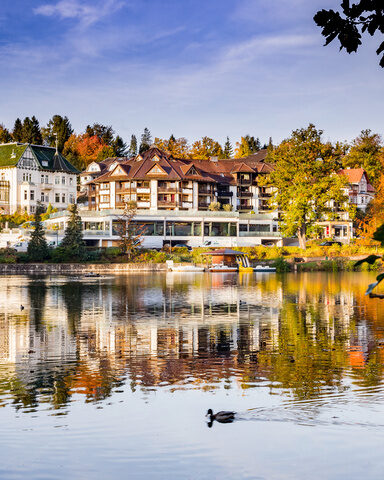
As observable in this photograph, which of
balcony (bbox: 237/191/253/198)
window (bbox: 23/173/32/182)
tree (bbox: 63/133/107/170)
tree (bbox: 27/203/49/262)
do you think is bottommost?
tree (bbox: 27/203/49/262)

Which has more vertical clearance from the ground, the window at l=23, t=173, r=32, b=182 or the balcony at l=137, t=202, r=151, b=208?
the window at l=23, t=173, r=32, b=182

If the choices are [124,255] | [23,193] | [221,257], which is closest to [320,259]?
[221,257]

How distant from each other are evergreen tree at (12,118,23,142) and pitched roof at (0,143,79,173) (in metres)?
20.9

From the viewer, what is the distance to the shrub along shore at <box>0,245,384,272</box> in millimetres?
73938

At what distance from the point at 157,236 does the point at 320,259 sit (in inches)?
931

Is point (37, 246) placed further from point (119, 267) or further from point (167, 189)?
point (167, 189)

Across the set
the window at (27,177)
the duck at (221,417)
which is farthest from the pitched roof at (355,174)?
the duck at (221,417)

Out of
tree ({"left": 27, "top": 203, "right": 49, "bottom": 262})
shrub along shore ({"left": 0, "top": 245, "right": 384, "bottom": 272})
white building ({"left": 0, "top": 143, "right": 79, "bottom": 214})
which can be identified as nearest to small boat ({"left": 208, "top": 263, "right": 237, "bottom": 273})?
shrub along shore ({"left": 0, "top": 245, "right": 384, "bottom": 272})

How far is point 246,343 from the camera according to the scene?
20734 mm

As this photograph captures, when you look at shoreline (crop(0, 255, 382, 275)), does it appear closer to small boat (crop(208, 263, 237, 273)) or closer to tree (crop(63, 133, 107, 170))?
small boat (crop(208, 263, 237, 273))

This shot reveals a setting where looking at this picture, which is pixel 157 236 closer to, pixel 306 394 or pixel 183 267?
pixel 183 267

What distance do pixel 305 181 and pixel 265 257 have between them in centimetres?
1186

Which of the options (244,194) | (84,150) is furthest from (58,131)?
(244,194)

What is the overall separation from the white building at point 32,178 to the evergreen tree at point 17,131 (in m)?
20.8
